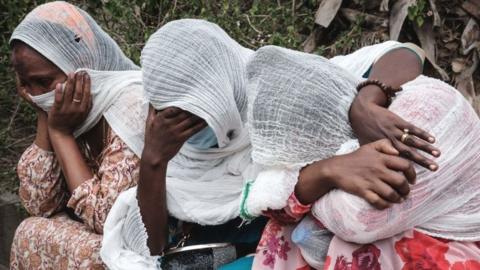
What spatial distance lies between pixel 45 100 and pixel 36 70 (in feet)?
0.38

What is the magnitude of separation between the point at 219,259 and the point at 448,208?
2.88 ft

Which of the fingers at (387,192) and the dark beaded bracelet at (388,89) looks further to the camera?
the dark beaded bracelet at (388,89)

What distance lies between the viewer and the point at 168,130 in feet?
7.12

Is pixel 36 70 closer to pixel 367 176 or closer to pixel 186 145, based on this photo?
pixel 186 145

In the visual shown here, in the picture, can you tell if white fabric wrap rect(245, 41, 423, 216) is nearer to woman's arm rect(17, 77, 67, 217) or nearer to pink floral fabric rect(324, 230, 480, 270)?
pink floral fabric rect(324, 230, 480, 270)

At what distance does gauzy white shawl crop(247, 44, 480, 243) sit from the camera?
1.64m

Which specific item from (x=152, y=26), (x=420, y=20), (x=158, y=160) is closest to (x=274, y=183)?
(x=158, y=160)

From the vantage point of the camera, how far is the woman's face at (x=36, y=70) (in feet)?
8.95

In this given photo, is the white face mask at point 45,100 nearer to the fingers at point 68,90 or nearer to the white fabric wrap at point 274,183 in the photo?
the fingers at point 68,90

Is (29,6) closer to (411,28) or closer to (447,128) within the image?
(411,28)

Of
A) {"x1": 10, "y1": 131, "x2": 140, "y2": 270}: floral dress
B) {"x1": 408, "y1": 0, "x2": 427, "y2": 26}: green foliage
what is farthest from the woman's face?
{"x1": 408, "y1": 0, "x2": 427, "y2": 26}: green foliage

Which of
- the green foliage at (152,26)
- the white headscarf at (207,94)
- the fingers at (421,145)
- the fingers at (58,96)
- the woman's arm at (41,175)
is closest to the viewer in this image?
the fingers at (421,145)

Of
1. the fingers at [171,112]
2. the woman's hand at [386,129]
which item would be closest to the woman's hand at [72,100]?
the fingers at [171,112]

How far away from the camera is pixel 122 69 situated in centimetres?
293
